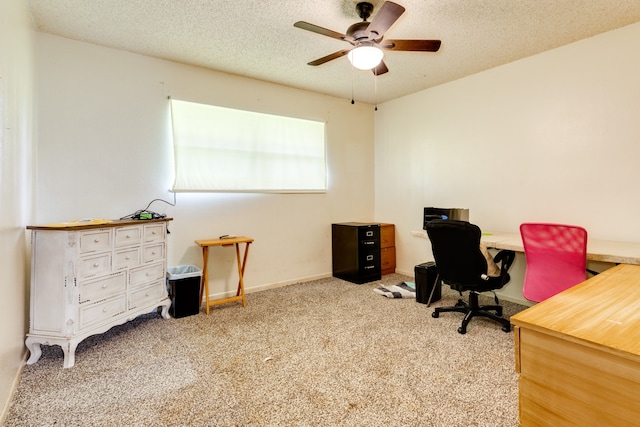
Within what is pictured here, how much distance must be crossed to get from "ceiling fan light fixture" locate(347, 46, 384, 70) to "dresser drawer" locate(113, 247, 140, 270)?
2406mm

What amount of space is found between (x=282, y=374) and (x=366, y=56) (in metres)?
2.30

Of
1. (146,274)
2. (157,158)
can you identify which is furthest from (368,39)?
(146,274)

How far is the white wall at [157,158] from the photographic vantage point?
9.30 ft

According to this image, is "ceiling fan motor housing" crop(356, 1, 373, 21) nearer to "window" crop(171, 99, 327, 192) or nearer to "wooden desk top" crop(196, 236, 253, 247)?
"window" crop(171, 99, 327, 192)

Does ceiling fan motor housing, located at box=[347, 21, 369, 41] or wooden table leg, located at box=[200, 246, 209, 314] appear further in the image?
wooden table leg, located at box=[200, 246, 209, 314]

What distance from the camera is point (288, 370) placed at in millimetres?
2139

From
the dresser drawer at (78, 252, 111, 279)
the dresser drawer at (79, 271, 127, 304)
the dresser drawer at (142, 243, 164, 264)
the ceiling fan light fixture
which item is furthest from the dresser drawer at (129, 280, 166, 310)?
the ceiling fan light fixture

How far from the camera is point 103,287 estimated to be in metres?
2.45

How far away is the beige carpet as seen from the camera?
169 cm

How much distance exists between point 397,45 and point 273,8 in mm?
1006

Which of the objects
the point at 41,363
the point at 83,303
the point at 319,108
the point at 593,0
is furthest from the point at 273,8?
the point at 41,363

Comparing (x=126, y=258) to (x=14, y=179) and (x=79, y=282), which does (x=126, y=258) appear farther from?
(x=14, y=179)

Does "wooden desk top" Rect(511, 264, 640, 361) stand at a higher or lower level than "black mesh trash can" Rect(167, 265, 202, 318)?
higher

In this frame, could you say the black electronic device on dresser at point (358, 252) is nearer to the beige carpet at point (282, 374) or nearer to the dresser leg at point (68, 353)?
the beige carpet at point (282, 374)
